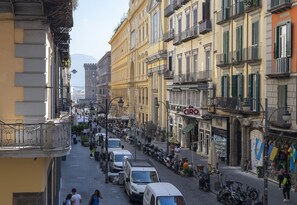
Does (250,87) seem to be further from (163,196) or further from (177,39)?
(177,39)

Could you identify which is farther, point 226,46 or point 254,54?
point 226,46

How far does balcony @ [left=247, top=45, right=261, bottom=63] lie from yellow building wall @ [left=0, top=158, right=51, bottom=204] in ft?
81.8

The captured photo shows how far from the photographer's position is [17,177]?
42.5 feet

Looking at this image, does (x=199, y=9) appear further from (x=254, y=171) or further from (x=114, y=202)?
(x=114, y=202)

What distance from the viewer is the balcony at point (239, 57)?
38.4 meters

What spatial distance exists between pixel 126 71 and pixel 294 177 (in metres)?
85.8

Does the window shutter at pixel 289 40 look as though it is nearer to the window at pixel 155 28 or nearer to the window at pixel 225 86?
the window at pixel 225 86

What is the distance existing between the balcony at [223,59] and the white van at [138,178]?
15250 millimetres

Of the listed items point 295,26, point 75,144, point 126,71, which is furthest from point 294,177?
point 126,71

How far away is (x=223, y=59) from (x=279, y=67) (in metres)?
11.2

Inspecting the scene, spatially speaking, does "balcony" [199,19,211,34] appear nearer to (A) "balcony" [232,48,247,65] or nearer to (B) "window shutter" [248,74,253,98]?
(A) "balcony" [232,48,247,65]

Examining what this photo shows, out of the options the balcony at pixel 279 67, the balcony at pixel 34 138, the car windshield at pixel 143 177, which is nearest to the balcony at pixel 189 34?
the balcony at pixel 279 67

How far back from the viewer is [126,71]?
378ft

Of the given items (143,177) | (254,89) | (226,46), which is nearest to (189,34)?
(226,46)
